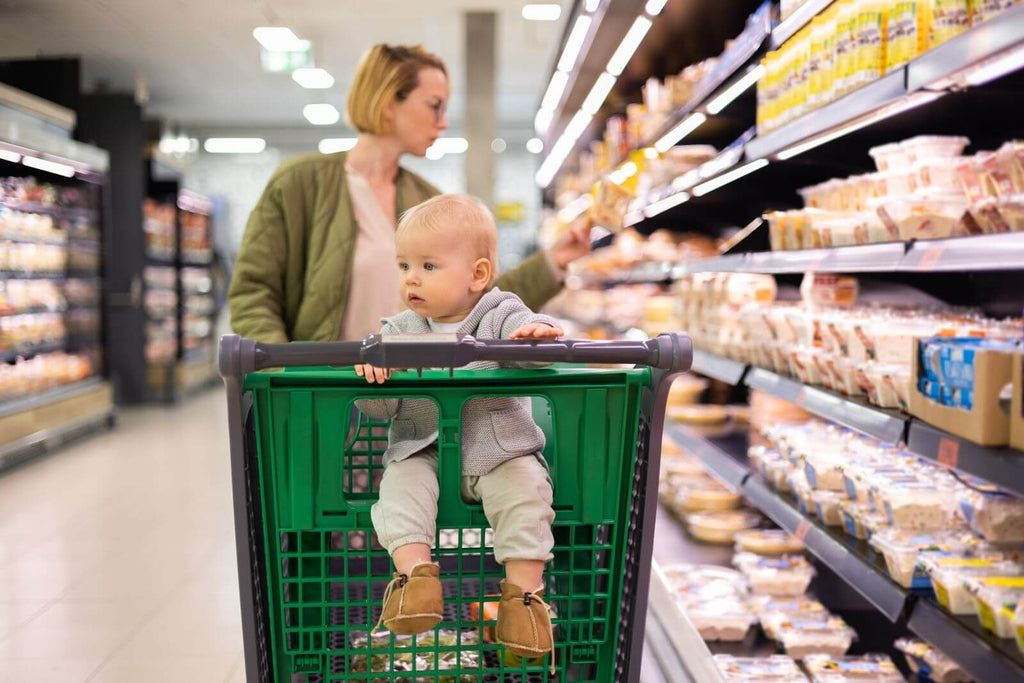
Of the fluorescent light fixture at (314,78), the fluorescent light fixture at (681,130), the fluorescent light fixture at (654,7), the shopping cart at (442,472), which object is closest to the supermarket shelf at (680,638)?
the shopping cart at (442,472)

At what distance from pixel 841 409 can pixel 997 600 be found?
2.13 feet

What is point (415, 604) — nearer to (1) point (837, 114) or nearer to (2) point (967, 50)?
(2) point (967, 50)

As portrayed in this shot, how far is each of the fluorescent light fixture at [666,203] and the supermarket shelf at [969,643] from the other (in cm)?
235

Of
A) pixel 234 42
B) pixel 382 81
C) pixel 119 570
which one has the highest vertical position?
pixel 234 42

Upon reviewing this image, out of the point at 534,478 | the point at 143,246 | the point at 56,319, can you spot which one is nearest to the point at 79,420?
the point at 56,319

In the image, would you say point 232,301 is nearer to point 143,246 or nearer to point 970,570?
point 970,570

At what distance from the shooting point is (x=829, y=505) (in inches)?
97.3

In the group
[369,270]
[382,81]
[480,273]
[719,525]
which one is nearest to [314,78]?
[719,525]

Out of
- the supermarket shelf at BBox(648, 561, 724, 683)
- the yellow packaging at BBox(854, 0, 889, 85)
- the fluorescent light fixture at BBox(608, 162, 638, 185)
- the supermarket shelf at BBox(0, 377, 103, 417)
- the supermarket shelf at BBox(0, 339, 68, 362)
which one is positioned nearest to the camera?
the supermarket shelf at BBox(648, 561, 724, 683)

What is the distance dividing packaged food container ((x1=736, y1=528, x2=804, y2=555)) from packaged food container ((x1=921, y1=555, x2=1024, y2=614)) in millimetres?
1307

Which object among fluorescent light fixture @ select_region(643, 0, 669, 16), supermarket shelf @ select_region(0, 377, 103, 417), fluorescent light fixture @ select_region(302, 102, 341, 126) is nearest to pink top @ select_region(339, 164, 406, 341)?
fluorescent light fixture @ select_region(643, 0, 669, 16)

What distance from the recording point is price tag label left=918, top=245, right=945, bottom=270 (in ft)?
5.96

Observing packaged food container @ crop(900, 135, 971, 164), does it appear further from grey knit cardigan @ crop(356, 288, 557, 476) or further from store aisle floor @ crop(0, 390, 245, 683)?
store aisle floor @ crop(0, 390, 245, 683)

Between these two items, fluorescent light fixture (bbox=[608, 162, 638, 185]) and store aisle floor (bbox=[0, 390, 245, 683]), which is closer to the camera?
fluorescent light fixture (bbox=[608, 162, 638, 185])
